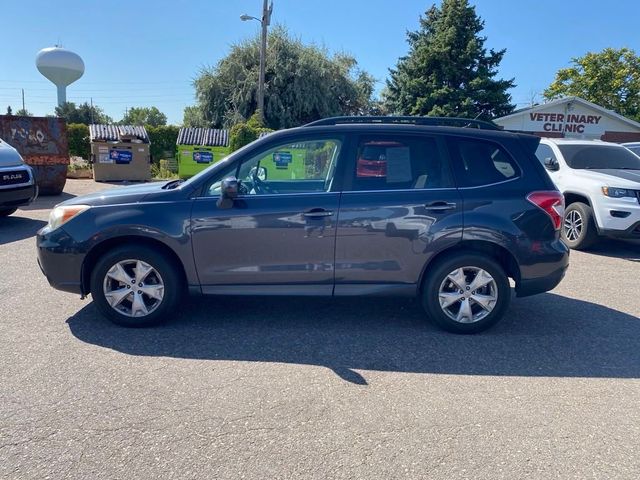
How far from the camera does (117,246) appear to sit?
14.4 ft

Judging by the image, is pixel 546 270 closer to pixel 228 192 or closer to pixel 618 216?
pixel 228 192

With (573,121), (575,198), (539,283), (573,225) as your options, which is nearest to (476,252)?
(539,283)

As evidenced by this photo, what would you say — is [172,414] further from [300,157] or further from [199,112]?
[199,112]

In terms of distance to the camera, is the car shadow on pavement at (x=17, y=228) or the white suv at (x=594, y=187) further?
the car shadow on pavement at (x=17, y=228)

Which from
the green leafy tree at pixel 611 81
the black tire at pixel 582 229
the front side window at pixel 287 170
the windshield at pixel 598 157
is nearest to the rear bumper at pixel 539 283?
the front side window at pixel 287 170

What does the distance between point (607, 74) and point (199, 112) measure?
89.0ft

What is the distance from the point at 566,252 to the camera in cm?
452

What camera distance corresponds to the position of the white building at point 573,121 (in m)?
22.8

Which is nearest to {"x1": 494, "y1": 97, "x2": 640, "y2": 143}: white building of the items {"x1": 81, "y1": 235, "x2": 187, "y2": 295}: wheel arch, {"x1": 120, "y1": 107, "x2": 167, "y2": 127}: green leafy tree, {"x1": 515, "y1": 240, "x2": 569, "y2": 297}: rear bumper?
{"x1": 515, "y1": 240, "x2": 569, "y2": 297}: rear bumper

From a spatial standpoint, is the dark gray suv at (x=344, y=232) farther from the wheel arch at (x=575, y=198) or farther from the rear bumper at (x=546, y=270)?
the wheel arch at (x=575, y=198)

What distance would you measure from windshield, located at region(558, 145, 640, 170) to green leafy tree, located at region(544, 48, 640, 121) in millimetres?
27744

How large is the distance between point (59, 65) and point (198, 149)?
48.1 m

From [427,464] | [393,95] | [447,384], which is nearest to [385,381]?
[447,384]

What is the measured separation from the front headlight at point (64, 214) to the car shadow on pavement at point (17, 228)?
14.0 ft
